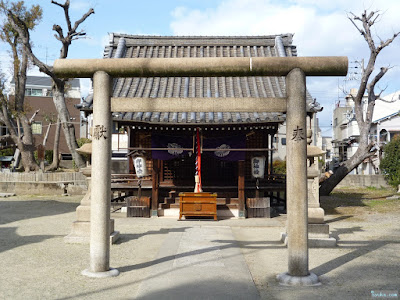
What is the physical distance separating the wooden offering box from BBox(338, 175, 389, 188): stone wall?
18.9 m

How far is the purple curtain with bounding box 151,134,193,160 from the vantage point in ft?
48.0

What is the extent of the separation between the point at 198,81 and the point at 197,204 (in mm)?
5837

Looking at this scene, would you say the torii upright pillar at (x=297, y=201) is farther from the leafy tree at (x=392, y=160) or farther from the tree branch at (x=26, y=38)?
the leafy tree at (x=392, y=160)

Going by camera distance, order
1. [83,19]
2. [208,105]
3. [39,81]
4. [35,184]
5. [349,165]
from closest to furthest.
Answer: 1. [208,105]
2. [349,165]
3. [83,19]
4. [35,184]
5. [39,81]

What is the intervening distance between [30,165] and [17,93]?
498cm

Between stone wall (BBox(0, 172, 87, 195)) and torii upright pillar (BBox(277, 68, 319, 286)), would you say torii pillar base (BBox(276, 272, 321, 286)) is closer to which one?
torii upright pillar (BBox(277, 68, 319, 286))

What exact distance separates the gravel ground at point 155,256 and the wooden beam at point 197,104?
2900 mm

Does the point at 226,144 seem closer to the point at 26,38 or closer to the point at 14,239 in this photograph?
the point at 14,239

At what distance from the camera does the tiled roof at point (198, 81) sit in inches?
561

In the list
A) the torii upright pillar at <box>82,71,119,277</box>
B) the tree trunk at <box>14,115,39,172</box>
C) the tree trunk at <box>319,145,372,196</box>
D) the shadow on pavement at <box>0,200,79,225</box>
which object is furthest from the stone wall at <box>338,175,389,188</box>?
the torii upright pillar at <box>82,71,119,277</box>

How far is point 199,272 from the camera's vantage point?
6887 mm

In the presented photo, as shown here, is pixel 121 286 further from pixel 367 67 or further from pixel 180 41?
pixel 367 67

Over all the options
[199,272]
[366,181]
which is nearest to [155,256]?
[199,272]

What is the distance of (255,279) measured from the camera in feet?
21.8
